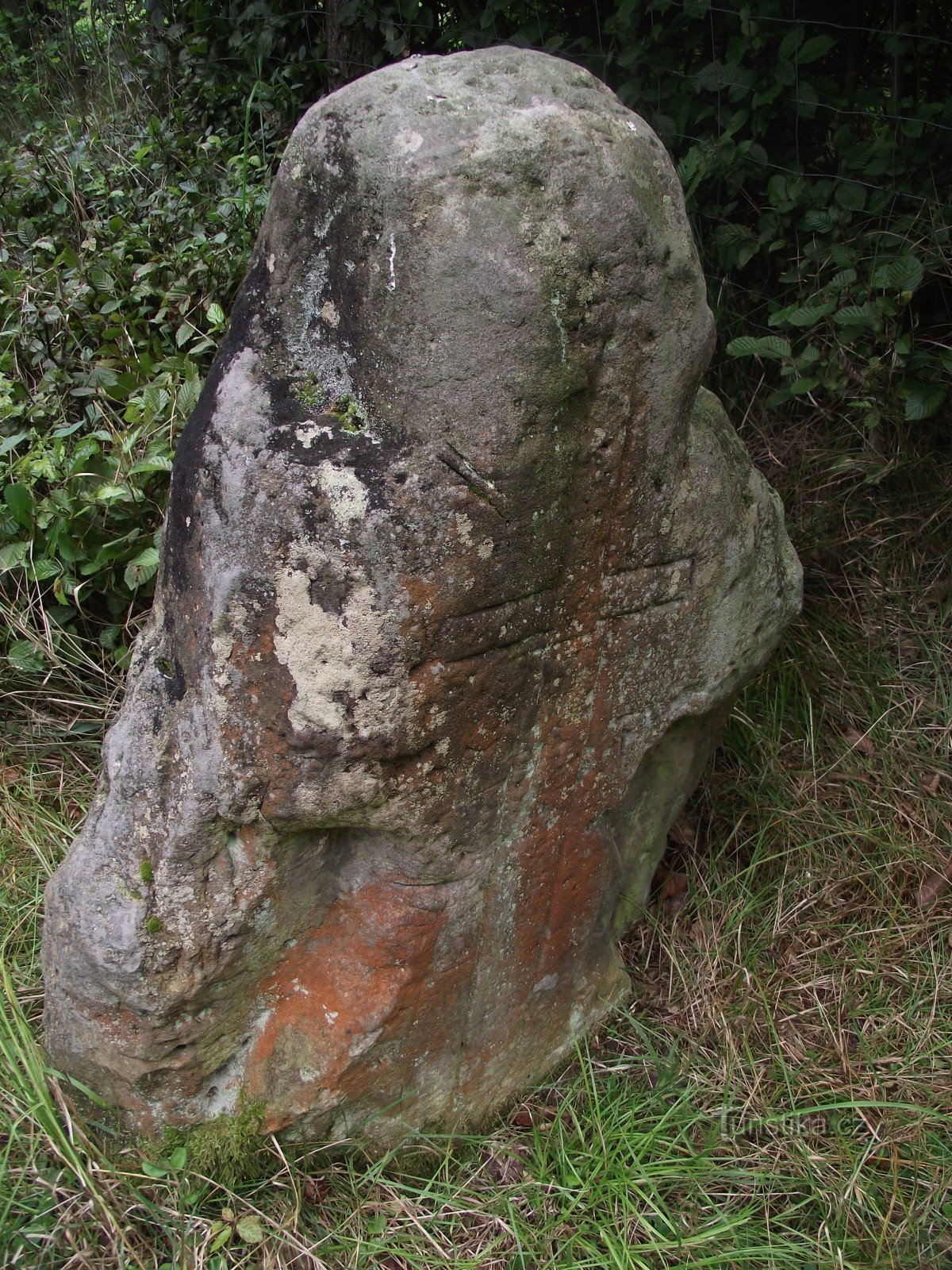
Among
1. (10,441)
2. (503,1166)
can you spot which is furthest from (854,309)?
(10,441)

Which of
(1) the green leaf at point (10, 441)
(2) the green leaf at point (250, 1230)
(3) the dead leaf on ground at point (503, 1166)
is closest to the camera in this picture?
(2) the green leaf at point (250, 1230)

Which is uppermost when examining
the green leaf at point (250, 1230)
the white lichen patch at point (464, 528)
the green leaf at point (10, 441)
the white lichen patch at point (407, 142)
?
the white lichen patch at point (407, 142)

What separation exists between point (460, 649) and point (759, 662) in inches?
25.9

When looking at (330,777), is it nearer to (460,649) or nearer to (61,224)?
(460,649)

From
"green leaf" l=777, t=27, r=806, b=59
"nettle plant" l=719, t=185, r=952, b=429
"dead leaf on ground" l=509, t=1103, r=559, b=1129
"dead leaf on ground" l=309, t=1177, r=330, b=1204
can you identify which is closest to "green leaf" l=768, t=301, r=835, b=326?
"nettle plant" l=719, t=185, r=952, b=429

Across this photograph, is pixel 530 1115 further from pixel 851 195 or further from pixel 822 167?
pixel 822 167

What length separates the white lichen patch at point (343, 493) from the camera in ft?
4.36

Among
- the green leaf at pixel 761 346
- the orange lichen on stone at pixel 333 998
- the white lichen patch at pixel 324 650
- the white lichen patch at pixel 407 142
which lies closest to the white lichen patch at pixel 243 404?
the white lichen patch at pixel 324 650

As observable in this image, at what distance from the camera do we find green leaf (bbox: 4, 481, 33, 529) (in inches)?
93.5

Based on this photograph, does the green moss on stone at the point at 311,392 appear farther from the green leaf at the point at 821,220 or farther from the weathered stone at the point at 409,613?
the green leaf at the point at 821,220

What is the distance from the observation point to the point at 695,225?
107 inches

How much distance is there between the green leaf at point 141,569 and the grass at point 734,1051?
289mm

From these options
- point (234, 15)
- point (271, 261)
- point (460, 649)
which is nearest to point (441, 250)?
point (271, 261)

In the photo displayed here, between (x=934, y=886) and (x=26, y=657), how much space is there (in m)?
1.97
